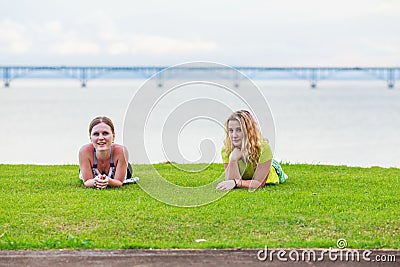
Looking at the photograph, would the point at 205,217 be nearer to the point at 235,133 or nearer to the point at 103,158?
the point at 235,133

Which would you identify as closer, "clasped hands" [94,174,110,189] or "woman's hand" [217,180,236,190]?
"woman's hand" [217,180,236,190]

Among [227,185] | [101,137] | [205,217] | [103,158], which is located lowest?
[205,217]

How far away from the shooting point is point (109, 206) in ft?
24.9

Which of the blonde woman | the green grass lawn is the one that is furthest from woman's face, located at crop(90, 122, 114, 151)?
the blonde woman

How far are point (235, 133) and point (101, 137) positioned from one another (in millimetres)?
1643

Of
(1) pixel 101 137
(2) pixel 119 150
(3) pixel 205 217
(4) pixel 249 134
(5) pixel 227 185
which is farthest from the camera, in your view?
(2) pixel 119 150

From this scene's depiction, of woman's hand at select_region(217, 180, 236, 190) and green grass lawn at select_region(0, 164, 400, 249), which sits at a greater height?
woman's hand at select_region(217, 180, 236, 190)

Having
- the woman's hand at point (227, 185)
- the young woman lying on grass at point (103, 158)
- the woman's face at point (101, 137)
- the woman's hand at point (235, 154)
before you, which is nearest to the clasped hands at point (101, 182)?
the young woman lying on grass at point (103, 158)

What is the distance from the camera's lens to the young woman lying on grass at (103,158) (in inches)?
350

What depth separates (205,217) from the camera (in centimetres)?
708

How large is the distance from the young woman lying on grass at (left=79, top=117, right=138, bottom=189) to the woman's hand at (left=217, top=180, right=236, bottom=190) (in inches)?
48.0

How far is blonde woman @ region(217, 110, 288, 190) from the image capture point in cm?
871

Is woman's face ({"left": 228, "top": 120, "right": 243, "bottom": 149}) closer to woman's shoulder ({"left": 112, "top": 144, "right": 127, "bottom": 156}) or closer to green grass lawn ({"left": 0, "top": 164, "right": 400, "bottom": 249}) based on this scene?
green grass lawn ({"left": 0, "top": 164, "right": 400, "bottom": 249})

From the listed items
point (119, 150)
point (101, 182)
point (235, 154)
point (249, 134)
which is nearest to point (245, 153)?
point (235, 154)
